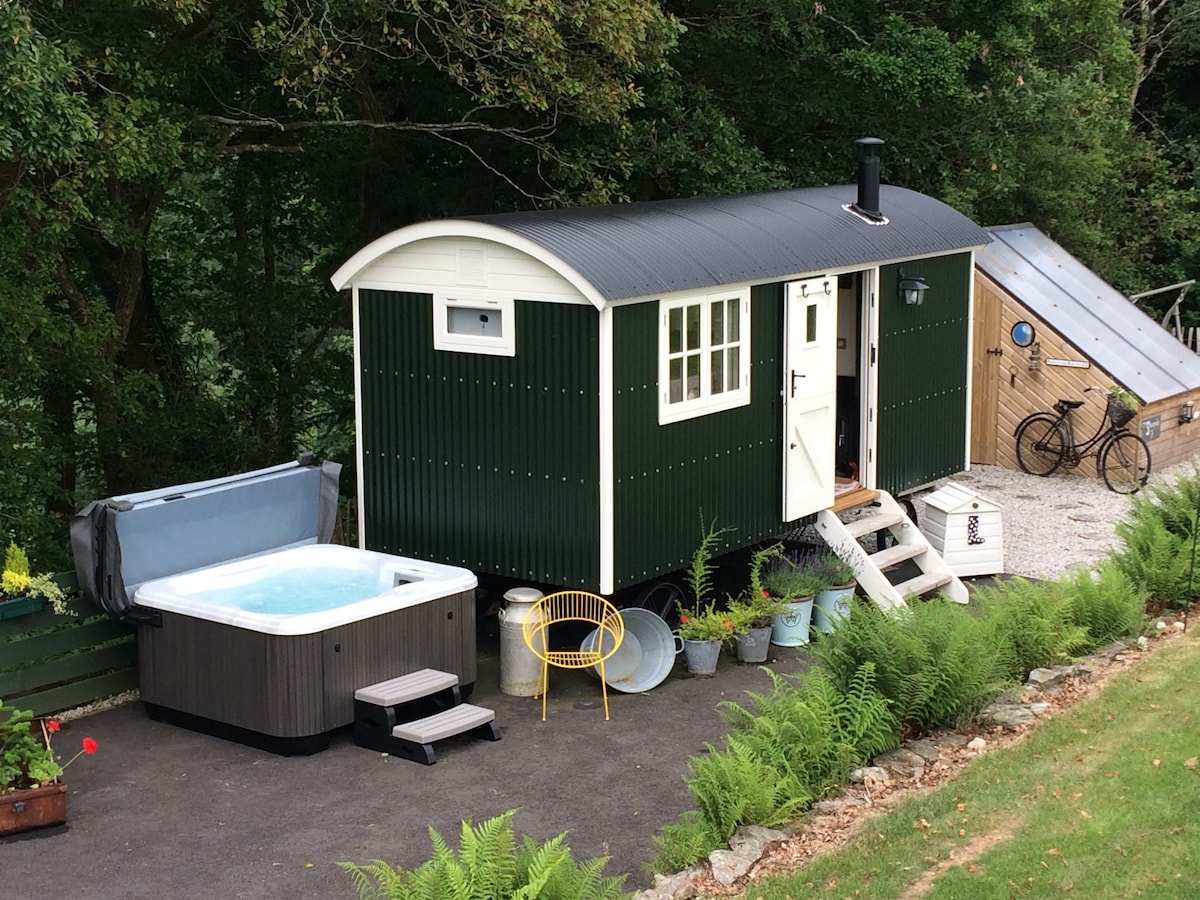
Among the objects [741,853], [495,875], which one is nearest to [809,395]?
[741,853]

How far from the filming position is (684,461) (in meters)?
11.2

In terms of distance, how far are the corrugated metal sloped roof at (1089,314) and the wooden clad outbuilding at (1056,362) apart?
21 mm

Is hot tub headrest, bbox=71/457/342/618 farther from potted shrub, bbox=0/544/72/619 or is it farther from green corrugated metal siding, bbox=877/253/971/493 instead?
green corrugated metal siding, bbox=877/253/971/493

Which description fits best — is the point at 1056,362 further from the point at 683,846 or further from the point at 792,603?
the point at 683,846

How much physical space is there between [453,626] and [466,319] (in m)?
2.23

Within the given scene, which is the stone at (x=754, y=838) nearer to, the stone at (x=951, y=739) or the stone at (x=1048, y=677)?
the stone at (x=951, y=739)

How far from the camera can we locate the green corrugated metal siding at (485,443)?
10.6 metres

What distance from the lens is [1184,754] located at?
7711mm

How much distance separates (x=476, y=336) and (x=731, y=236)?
219 centimetres

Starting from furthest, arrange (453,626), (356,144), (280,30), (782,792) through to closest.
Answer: (356,144) → (280,30) → (453,626) → (782,792)

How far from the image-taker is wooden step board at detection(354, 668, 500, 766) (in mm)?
9500

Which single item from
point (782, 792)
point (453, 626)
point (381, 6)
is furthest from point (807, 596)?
point (381, 6)

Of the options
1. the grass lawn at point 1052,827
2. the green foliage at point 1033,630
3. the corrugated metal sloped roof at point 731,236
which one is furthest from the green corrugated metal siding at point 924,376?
the grass lawn at point 1052,827

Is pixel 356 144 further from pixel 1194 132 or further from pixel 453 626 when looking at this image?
pixel 1194 132
